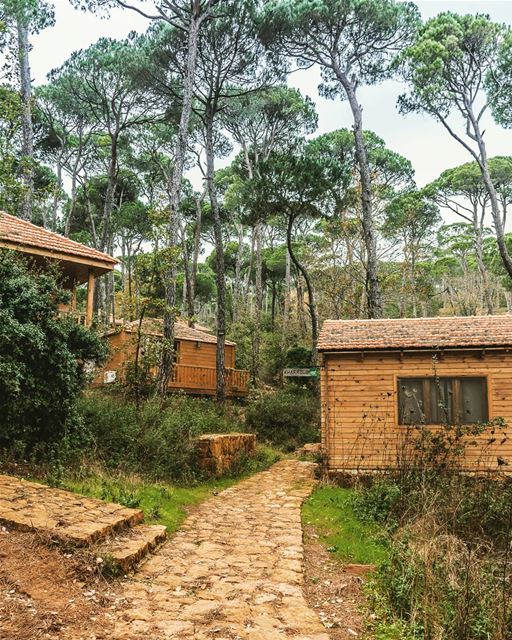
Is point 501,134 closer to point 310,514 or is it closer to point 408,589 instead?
point 310,514

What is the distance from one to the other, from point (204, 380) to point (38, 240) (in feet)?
29.2

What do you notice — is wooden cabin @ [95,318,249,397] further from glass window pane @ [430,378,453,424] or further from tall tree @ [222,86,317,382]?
glass window pane @ [430,378,453,424]

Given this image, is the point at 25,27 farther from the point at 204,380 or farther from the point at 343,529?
the point at 343,529

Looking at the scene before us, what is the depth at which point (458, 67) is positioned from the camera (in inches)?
684

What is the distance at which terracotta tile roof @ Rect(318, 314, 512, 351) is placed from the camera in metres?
Answer: 10.5

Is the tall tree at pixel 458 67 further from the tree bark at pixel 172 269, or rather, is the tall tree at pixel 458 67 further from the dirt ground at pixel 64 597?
the dirt ground at pixel 64 597

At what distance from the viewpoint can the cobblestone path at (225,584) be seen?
3637mm

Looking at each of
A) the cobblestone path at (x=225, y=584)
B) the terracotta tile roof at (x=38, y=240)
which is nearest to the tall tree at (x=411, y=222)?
the terracotta tile roof at (x=38, y=240)

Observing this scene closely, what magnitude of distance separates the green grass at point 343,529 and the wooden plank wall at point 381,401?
153 centimetres

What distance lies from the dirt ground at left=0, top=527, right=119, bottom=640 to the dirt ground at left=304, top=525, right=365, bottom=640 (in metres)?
1.77

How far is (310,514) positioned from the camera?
7.75 m

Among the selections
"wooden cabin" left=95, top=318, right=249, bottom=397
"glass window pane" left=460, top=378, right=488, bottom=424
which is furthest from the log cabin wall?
"glass window pane" left=460, top=378, right=488, bottom=424

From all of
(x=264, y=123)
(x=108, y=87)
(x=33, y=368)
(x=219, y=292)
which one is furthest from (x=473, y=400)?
(x=108, y=87)

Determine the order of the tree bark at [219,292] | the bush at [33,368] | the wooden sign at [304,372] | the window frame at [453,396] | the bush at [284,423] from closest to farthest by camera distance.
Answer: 1. the bush at [33,368]
2. the window frame at [453,396]
3. the wooden sign at [304,372]
4. the bush at [284,423]
5. the tree bark at [219,292]
